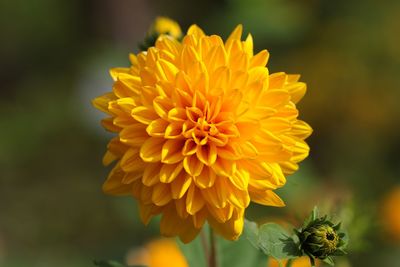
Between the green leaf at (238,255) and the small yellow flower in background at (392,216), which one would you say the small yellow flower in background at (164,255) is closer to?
the green leaf at (238,255)

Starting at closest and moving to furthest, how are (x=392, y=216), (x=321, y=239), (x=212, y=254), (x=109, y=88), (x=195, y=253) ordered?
(x=321, y=239) < (x=212, y=254) < (x=195, y=253) < (x=392, y=216) < (x=109, y=88)

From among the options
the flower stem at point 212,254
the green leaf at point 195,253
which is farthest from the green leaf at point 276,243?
the green leaf at point 195,253

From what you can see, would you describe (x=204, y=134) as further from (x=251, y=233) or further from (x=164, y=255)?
(x=164, y=255)

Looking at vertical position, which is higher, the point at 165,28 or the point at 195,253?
the point at 165,28

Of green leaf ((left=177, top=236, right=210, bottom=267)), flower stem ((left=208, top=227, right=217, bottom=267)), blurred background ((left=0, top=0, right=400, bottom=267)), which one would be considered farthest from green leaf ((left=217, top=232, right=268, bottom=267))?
blurred background ((left=0, top=0, right=400, bottom=267))

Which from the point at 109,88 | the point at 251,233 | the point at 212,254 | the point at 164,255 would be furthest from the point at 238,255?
the point at 109,88

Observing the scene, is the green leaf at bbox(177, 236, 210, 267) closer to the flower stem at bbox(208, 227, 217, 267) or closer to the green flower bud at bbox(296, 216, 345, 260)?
the flower stem at bbox(208, 227, 217, 267)
